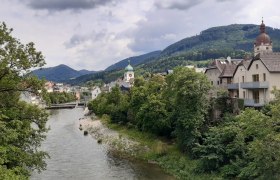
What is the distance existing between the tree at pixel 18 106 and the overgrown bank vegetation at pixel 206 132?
14.6m

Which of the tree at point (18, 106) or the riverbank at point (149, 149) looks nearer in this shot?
the tree at point (18, 106)

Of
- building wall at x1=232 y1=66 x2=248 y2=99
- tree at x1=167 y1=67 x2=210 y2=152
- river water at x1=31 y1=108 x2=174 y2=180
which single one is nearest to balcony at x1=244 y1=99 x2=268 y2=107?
building wall at x1=232 y1=66 x2=248 y2=99

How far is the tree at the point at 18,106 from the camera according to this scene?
20250 millimetres

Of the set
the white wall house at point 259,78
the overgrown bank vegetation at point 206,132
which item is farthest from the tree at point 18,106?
the white wall house at point 259,78

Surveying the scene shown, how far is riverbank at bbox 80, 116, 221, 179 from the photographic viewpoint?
41034mm

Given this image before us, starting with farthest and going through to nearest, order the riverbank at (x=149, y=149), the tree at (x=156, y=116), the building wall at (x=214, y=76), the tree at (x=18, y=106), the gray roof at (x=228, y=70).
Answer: the building wall at (x=214, y=76)
the gray roof at (x=228, y=70)
the tree at (x=156, y=116)
the riverbank at (x=149, y=149)
the tree at (x=18, y=106)

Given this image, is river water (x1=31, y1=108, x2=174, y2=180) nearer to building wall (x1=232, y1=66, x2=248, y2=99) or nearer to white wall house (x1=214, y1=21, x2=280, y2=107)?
white wall house (x1=214, y1=21, x2=280, y2=107)

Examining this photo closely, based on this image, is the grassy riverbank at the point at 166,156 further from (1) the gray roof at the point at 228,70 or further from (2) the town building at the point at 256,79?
(1) the gray roof at the point at 228,70

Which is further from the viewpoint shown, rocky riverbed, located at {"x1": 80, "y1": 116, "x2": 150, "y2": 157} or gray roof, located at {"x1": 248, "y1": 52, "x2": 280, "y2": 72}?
rocky riverbed, located at {"x1": 80, "y1": 116, "x2": 150, "y2": 157}

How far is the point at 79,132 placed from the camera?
83.6m

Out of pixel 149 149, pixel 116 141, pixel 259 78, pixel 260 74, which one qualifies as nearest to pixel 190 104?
pixel 259 78

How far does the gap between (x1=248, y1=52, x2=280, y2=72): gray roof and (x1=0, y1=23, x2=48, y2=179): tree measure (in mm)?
30125

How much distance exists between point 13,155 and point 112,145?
42443 mm

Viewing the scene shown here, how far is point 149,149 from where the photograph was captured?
53750 mm
